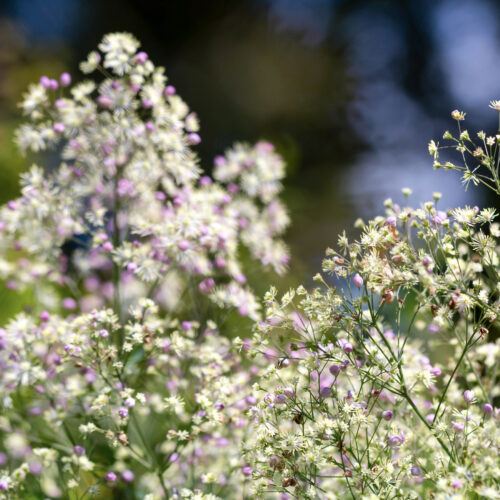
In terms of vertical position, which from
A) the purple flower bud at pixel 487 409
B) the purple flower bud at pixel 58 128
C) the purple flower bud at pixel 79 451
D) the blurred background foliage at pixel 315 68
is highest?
the blurred background foliage at pixel 315 68

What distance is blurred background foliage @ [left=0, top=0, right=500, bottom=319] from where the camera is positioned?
3521 mm

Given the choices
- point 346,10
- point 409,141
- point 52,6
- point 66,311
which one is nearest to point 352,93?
point 409,141

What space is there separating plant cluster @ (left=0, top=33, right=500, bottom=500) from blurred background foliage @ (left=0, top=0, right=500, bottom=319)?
1.88 m

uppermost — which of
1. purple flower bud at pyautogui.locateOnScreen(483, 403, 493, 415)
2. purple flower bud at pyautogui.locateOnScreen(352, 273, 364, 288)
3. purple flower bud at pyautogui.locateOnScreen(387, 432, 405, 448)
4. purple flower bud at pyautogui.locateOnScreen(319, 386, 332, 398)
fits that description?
purple flower bud at pyautogui.locateOnScreen(352, 273, 364, 288)

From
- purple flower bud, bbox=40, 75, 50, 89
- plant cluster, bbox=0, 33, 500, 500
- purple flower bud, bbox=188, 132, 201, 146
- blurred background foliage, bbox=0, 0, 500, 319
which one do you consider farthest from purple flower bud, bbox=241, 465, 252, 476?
blurred background foliage, bbox=0, 0, 500, 319

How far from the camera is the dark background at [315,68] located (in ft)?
11.6

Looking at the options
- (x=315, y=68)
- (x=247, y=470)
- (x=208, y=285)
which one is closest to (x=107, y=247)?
(x=208, y=285)

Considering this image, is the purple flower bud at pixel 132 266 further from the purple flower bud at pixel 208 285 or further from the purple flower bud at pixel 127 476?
the purple flower bud at pixel 127 476

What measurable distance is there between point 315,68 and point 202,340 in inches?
124

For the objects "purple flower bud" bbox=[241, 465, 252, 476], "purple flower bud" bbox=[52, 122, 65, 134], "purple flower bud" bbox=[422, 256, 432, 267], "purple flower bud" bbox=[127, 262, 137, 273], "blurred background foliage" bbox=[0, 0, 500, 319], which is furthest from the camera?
"blurred background foliage" bbox=[0, 0, 500, 319]

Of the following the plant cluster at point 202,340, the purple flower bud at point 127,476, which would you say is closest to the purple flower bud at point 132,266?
the plant cluster at point 202,340

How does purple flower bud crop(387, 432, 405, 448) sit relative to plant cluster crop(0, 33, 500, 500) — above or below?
below

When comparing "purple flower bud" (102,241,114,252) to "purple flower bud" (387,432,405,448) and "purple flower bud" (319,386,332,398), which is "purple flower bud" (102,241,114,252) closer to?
"purple flower bud" (319,386,332,398)

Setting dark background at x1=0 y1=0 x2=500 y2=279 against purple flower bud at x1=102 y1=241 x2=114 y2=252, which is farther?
dark background at x1=0 y1=0 x2=500 y2=279
